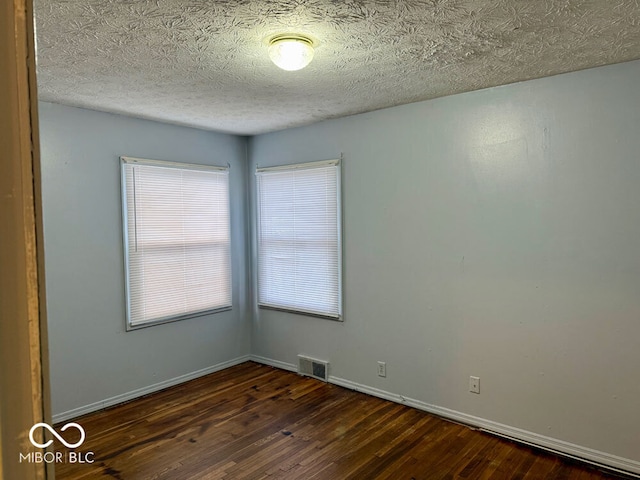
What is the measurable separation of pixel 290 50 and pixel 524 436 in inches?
114

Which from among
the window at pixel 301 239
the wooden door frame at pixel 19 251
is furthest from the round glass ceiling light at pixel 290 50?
the wooden door frame at pixel 19 251

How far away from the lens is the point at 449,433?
9.95 feet

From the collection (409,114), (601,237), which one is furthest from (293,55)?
(601,237)

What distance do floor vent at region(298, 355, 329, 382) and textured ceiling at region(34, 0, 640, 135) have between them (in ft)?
7.85

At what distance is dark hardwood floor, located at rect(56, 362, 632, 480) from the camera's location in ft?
8.51

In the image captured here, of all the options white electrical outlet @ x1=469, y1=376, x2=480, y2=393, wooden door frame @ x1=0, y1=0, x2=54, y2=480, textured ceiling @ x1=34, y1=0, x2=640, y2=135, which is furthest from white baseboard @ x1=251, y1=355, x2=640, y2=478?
wooden door frame @ x1=0, y1=0, x2=54, y2=480

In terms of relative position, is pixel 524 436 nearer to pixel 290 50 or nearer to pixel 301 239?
pixel 301 239

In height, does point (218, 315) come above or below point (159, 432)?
above

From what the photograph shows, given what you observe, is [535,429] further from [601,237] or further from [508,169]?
[508,169]

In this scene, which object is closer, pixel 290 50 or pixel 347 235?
pixel 290 50

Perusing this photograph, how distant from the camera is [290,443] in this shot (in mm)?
2939

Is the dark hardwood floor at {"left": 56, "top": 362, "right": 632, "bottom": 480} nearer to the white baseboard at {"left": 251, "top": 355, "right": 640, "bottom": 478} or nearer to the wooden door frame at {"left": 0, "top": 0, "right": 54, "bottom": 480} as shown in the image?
the white baseboard at {"left": 251, "top": 355, "right": 640, "bottom": 478}

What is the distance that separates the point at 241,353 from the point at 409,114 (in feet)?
10.0

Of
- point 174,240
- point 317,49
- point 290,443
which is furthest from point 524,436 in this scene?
point 174,240
